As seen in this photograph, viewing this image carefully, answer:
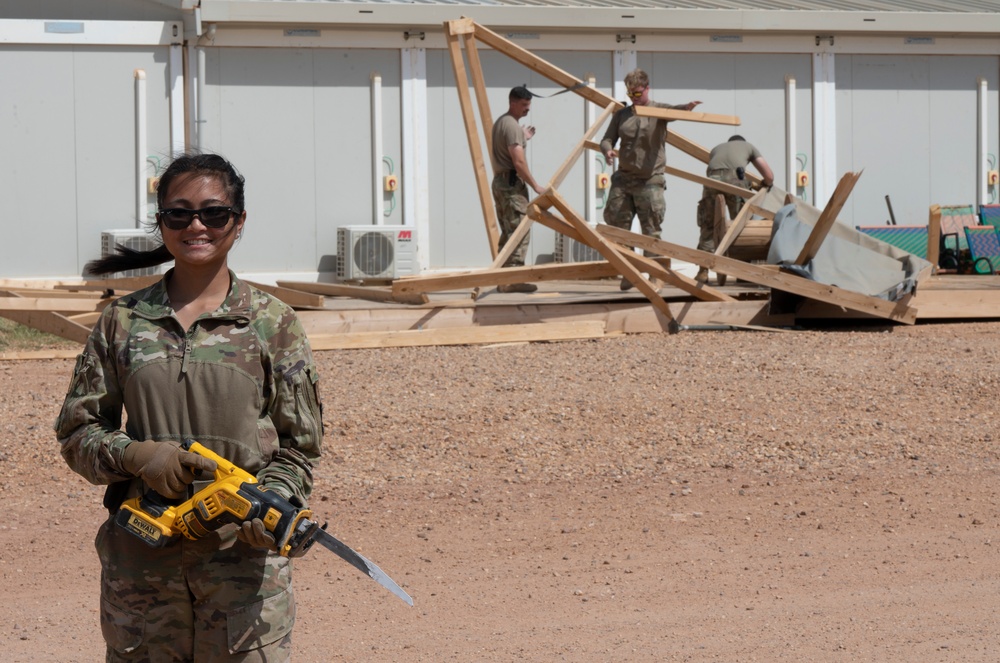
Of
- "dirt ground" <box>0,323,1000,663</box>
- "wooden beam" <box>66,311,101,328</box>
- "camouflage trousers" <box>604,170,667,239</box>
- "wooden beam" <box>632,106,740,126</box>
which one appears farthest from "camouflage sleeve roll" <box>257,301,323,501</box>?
"camouflage trousers" <box>604,170,667,239</box>

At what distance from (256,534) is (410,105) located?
13.6 meters

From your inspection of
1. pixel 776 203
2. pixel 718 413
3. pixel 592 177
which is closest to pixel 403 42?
pixel 592 177

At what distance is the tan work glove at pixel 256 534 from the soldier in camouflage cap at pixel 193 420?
0.07 m

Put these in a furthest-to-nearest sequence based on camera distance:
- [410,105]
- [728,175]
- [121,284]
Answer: [410,105] → [728,175] → [121,284]

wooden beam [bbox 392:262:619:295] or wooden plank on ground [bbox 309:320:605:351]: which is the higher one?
wooden beam [bbox 392:262:619:295]

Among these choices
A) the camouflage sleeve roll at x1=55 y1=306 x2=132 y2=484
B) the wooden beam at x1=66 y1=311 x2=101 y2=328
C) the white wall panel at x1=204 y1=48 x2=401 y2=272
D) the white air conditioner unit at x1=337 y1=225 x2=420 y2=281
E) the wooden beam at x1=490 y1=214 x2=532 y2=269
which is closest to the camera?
the camouflage sleeve roll at x1=55 y1=306 x2=132 y2=484

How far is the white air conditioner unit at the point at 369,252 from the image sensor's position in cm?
1535

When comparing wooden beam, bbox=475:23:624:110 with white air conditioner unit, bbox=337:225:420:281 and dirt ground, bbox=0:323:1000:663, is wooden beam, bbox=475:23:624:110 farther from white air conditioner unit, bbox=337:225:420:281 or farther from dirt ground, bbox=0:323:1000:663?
white air conditioner unit, bbox=337:225:420:281

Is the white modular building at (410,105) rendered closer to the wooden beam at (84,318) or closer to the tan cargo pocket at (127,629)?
the wooden beam at (84,318)

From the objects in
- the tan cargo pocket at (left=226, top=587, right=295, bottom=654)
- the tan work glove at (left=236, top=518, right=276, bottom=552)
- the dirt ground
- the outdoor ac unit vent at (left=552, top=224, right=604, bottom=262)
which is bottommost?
the dirt ground

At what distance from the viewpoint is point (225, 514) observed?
277 cm

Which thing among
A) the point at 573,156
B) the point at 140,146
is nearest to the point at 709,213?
the point at 573,156

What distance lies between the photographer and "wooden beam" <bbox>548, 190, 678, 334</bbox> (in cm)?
1095

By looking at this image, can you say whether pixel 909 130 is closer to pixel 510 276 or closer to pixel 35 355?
pixel 510 276
